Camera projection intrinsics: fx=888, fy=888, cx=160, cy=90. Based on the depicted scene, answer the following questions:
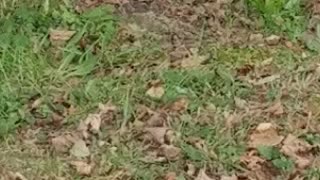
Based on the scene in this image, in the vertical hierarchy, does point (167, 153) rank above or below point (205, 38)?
below

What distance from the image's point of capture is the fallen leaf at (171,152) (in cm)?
379

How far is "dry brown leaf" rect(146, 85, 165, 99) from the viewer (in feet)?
13.4

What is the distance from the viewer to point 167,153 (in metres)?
3.81

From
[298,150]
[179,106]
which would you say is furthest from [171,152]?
[298,150]

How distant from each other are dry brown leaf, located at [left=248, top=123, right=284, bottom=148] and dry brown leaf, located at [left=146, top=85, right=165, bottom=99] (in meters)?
0.47

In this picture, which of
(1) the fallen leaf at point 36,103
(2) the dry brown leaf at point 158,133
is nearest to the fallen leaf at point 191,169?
(2) the dry brown leaf at point 158,133

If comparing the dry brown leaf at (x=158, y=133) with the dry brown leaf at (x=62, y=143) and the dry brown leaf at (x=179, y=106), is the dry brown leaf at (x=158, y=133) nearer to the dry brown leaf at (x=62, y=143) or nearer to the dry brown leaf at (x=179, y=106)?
the dry brown leaf at (x=179, y=106)

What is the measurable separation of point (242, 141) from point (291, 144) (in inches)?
8.3

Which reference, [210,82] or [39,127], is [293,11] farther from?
[39,127]

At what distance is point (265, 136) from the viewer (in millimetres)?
3883

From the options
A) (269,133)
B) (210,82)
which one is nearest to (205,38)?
(210,82)

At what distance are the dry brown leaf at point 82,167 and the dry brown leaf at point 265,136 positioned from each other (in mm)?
704

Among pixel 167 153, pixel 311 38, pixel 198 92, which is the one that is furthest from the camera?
pixel 311 38

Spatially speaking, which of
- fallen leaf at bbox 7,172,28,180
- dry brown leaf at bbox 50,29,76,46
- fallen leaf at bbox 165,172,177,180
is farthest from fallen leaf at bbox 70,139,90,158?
dry brown leaf at bbox 50,29,76,46
